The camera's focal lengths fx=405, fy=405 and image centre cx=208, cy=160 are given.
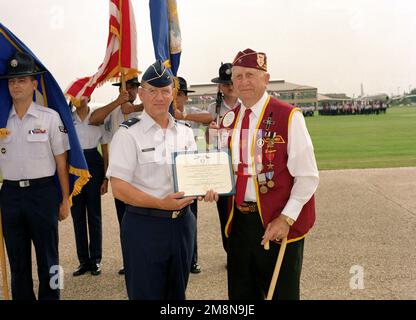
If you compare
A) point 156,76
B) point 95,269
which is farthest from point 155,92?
point 95,269

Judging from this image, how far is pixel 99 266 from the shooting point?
5.00 meters

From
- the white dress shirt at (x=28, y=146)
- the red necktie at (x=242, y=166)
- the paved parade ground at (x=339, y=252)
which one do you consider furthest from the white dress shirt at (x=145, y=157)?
the paved parade ground at (x=339, y=252)

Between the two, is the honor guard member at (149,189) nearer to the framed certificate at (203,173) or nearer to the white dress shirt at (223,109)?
the framed certificate at (203,173)

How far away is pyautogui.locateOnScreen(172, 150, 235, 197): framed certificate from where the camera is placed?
8.56 ft

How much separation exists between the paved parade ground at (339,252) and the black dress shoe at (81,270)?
0.25ft

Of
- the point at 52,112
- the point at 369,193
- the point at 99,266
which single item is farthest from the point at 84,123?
the point at 369,193

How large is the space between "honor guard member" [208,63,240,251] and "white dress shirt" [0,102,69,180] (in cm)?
206

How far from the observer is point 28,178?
3.48m

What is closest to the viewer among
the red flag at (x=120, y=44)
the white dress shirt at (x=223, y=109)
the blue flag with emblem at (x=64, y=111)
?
the blue flag with emblem at (x=64, y=111)

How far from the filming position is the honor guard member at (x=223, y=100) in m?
4.90

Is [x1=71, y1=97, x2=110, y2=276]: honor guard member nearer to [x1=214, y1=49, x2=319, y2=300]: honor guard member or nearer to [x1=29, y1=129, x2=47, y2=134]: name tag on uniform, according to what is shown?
[x1=29, y1=129, x2=47, y2=134]: name tag on uniform
